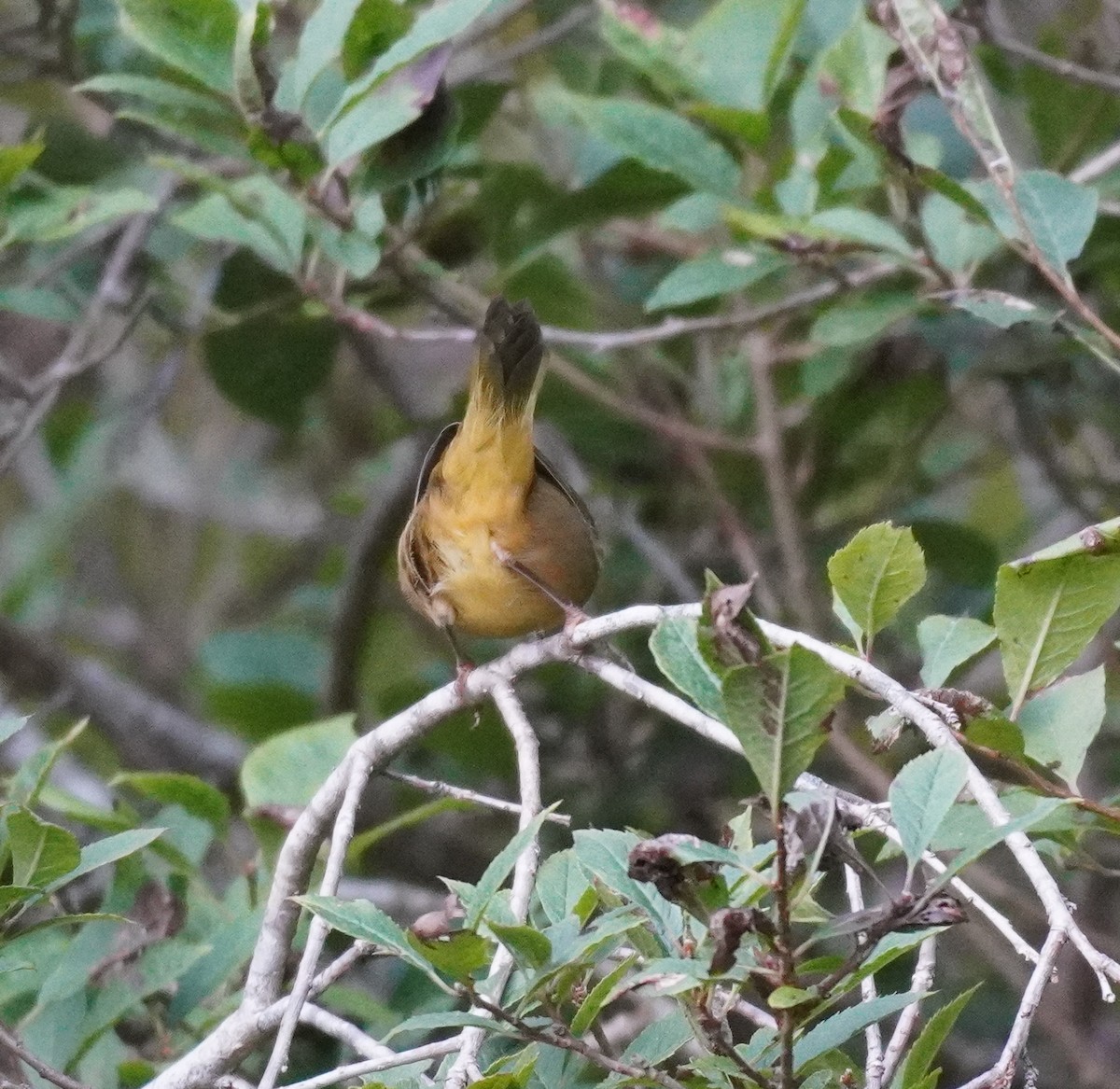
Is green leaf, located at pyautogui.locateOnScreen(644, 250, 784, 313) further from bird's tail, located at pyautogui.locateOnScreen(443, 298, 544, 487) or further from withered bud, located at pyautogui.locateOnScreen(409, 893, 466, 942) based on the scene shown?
withered bud, located at pyautogui.locateOnScreen(409, 893, 466, 942)

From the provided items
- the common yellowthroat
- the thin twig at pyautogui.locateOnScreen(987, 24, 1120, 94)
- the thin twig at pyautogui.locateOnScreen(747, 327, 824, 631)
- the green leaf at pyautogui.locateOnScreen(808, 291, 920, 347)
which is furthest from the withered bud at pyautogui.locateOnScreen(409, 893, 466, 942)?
the thin twig at pyautogui.locateOnScreen(747, 327, 824, 631)

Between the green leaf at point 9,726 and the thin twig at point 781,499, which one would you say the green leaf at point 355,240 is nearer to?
the green leaf at point 9,726

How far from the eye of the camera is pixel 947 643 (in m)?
1.33

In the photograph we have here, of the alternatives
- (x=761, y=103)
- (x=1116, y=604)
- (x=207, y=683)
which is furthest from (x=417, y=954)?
(x=207, y=683)

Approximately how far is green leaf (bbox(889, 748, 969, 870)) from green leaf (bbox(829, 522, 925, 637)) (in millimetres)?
222

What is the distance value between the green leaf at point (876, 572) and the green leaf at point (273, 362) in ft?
6.02

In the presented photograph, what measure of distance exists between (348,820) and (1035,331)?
1951mm

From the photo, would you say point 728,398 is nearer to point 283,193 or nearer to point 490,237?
point 490,237

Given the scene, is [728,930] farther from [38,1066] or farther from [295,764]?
[295,764]

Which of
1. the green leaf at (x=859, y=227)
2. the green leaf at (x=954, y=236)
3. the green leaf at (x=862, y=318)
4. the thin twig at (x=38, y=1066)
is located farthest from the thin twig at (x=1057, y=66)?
the thin twig at (x=38, y=1066)

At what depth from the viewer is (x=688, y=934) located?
1114 mm

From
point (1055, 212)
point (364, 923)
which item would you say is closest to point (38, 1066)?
point (364, 923)

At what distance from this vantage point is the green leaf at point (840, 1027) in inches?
43.1

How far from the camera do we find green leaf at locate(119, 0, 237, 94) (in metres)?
1.88
